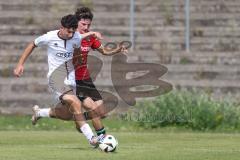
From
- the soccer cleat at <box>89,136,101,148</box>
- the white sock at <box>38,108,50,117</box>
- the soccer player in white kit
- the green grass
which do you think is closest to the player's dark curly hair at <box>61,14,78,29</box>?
the soccer player in white kit

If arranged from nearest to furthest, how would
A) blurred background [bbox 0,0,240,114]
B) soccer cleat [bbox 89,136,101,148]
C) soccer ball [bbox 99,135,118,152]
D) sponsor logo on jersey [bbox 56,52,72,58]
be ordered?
soccer ball [bbox 99,135,118,152], soccer cleat [bbox 89,136,101,148], sponsor logo on jersey [bbox 56,52,72,58], blurred background [bbox 0,0,240,114]

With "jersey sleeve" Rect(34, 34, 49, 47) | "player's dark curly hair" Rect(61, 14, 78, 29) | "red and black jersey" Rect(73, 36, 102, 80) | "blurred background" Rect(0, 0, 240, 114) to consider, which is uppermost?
"player's dark curly hair" Rect(61, 14, 78, 29)

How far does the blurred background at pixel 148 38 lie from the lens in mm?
25484

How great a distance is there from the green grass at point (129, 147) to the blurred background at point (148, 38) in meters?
6.42

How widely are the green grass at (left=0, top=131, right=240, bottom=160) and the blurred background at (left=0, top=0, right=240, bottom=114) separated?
642cm

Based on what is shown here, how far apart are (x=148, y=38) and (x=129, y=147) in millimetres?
12957

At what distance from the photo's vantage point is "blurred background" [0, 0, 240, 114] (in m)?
25.5

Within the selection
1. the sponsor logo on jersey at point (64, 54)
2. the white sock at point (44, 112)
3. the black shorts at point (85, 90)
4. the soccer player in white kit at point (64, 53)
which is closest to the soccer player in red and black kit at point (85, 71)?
the black shorts at point (85, 90)

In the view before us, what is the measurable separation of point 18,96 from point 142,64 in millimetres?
3794

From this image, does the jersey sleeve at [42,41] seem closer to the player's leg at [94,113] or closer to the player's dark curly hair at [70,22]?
the player's dark curly hair at [70,22]

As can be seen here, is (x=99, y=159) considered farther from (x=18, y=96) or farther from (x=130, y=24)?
(x=130, y=24)

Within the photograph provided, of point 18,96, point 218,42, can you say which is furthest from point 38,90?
point 218,42

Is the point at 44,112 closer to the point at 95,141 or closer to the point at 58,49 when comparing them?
the point at 58,49

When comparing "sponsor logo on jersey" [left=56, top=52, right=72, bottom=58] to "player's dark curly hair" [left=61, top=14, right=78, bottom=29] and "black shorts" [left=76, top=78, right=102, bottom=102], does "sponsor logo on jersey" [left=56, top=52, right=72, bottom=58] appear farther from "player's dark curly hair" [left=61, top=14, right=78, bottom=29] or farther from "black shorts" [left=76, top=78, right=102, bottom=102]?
"black shorts" [left=76, top=78, right=102, bottom=102]
